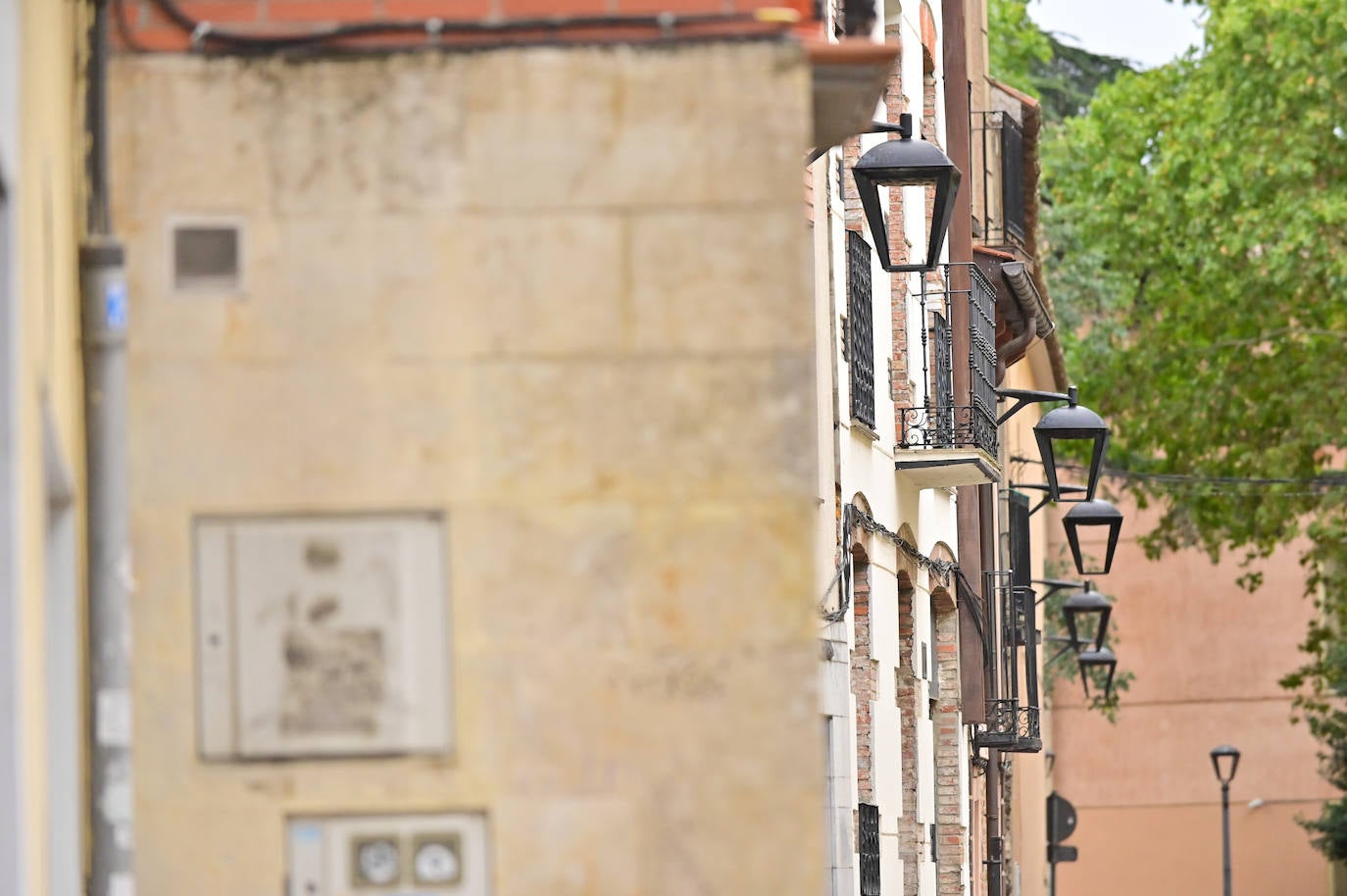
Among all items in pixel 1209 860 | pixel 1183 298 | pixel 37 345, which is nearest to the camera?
pixel 37 345

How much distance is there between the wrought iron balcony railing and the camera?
20.1m

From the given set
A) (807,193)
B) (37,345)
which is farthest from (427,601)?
(807,193)

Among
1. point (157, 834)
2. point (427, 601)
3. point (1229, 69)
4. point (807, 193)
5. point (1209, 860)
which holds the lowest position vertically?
point (1209, 860)

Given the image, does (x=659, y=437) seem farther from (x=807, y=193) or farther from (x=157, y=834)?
(x=807, y=193)

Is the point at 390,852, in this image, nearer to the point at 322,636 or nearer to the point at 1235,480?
the point at 322,636

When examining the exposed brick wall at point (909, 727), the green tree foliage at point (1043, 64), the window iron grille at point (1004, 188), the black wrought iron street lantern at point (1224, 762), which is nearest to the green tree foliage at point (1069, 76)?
the green tree foliage at point (1043, 64)

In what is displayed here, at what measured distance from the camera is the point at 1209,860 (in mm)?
46125

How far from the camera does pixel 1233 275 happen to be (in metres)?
32.9

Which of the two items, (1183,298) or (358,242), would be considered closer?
(358,242)

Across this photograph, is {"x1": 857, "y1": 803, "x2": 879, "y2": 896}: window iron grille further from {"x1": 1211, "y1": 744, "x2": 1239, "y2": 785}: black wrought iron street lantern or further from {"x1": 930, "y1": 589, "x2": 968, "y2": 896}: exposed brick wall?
{"x1": 1211, "y1": 744, "x2": 1239, "y2": 785}: black wrought iron street lantern

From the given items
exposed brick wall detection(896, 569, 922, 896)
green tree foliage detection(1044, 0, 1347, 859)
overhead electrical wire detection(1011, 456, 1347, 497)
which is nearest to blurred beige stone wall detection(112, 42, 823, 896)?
exposed brick wall detection(896, 569, 922, 896)

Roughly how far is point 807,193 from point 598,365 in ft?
32.9

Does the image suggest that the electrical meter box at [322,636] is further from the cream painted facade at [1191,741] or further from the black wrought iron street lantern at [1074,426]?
the cream painted facade at [1191,741]

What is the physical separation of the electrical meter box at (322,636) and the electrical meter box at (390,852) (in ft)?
0.52
